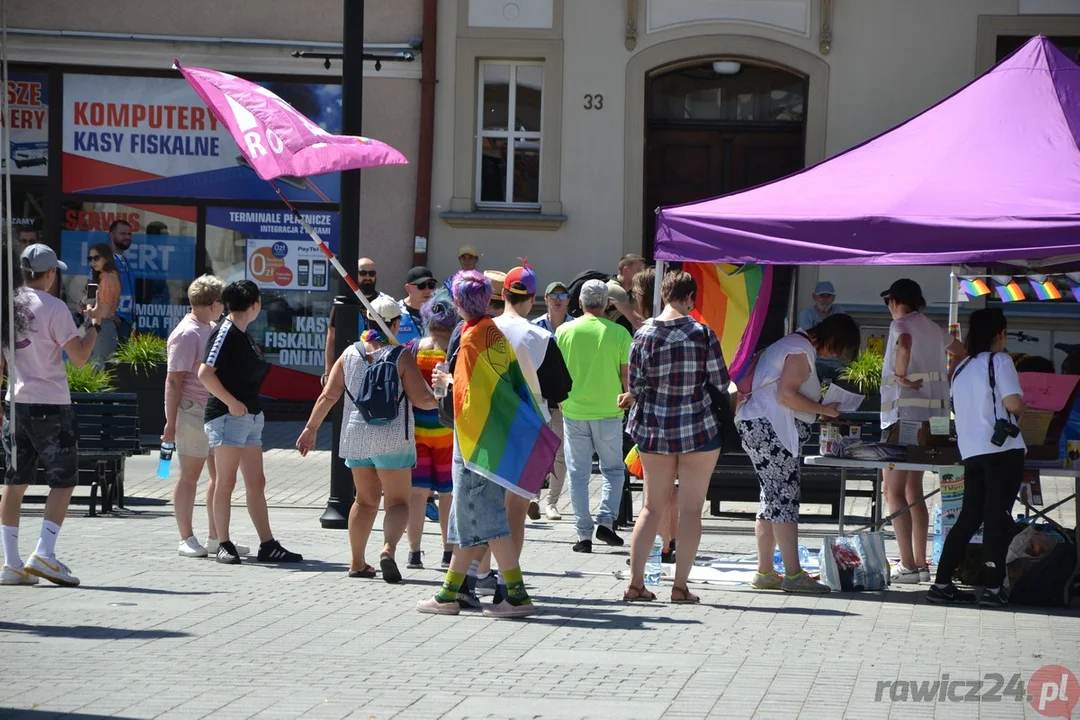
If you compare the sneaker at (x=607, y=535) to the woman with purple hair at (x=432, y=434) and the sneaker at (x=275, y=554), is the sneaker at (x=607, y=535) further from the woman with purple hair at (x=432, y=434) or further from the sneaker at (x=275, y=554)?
the sneaker at (x=275, y=554)

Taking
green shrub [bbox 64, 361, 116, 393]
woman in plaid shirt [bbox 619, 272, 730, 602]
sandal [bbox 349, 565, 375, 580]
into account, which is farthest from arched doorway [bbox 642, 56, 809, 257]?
woman in plaid shirt [bbox 619, 272, 730, 602]

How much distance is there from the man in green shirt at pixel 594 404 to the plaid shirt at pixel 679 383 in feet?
7.12

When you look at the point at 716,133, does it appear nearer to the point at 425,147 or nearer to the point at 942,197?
the point at 425,147

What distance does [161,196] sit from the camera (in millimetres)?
18828

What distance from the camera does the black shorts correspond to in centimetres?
875

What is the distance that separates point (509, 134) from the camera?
18750 mm

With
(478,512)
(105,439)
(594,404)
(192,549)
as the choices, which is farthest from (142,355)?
(478,512)

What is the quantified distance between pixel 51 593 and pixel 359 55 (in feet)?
16.3

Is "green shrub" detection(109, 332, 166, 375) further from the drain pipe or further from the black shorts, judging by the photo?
the black shorts

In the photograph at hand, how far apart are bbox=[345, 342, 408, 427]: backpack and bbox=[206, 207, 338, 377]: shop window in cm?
979

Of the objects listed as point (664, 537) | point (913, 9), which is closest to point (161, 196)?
point (913, 9)

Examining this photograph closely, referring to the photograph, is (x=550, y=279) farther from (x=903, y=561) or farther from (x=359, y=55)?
(x=903, y=561)

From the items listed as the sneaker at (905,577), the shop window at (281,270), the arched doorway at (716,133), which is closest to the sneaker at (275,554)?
the sneaker at (905,577)

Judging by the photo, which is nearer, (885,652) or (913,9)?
(885,652)
